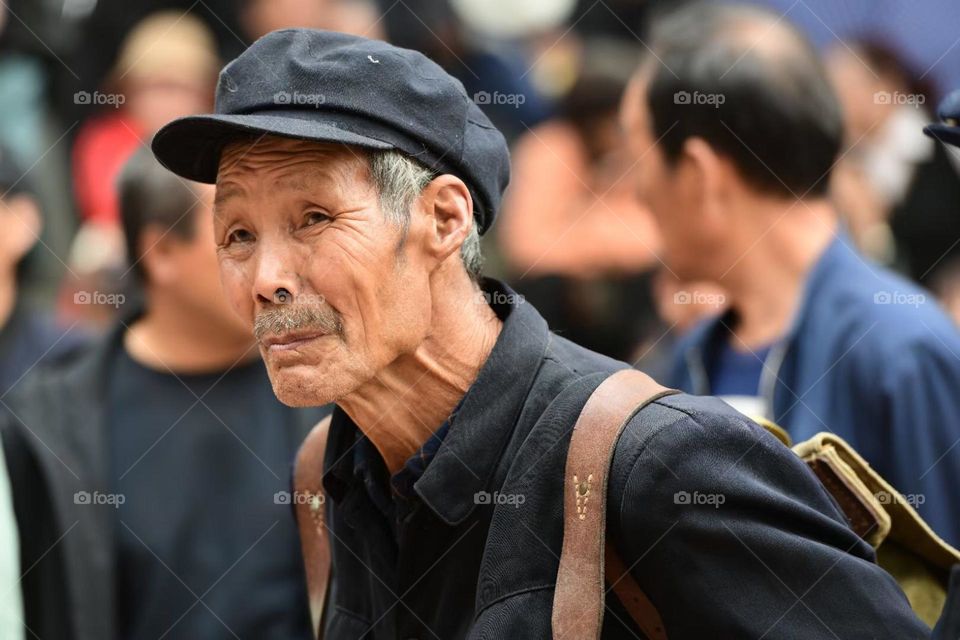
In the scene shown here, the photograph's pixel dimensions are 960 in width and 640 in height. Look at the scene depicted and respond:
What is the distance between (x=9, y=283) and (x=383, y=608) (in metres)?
4.28

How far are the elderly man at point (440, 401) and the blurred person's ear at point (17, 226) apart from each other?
3.36m

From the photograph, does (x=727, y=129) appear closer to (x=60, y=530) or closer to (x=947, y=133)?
(x=947, y=133)

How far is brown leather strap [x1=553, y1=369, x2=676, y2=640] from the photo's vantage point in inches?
93.8

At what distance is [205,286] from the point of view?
4.90 metres

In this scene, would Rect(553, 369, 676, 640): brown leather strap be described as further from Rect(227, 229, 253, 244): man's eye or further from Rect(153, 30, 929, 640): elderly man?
Rect(227, 229, 253, 244): man's eye

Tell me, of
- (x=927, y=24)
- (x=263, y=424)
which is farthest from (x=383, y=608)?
(x=927, y=24)

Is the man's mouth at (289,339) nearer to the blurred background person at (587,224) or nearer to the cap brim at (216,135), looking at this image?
the cap brim at (216,135)

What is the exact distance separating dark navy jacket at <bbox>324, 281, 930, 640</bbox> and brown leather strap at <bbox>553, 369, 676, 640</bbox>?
0.08ft

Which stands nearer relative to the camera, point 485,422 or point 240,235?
point 485,422

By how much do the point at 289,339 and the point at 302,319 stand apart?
5cm

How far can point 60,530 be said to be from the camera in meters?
4.34

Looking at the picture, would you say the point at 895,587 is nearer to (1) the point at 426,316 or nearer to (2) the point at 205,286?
(1) the point at 426,316

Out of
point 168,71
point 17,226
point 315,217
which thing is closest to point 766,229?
point 315,217

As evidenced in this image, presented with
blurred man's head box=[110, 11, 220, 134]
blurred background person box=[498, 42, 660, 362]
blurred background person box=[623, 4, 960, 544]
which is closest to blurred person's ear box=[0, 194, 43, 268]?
blurred man's head box=[110, 11, 220, 134]
